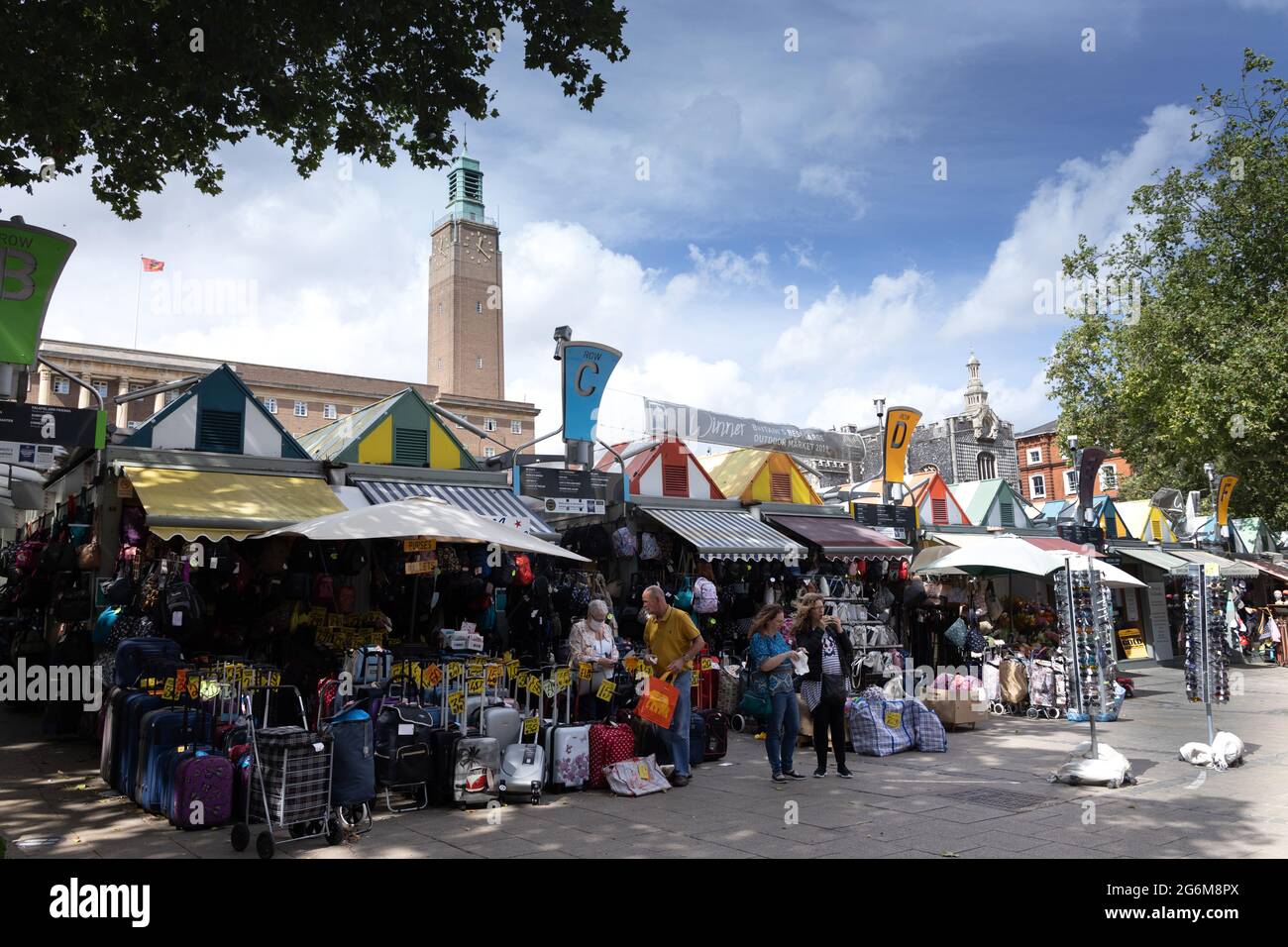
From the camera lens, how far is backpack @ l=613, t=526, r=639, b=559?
488 inches

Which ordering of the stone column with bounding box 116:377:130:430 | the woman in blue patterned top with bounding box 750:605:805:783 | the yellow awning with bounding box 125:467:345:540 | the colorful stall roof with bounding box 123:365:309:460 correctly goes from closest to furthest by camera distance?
the woman in blue patterned top with bounding box 750:605:805:783 < the yellow awning with bounding box 125:467:345:540 < the colorful stall roof with bounding box 123:365:309:460 < the stone column with bounding box 116:377:130:430

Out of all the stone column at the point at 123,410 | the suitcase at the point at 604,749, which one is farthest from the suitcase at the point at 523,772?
the stone column at the point at 123,410

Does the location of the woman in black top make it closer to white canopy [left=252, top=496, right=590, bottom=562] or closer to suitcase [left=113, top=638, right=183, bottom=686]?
white canopy [left=252, top=496, right=590, bottom=562]

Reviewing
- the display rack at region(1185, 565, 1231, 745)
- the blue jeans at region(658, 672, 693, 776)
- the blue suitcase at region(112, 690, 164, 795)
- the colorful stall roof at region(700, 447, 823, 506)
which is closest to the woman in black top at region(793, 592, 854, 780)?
the blue jeans at region(658, 672, 693, 776)

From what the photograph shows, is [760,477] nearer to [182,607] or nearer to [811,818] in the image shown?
[811,818]

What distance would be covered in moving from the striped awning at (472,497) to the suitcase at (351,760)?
184 inches

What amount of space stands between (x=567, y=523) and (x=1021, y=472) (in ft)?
180

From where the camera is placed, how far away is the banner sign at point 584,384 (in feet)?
39.6

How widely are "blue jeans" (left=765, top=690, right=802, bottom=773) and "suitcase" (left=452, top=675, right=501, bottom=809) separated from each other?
8.09 feet

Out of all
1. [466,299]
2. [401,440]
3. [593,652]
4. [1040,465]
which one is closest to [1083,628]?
[593,652]

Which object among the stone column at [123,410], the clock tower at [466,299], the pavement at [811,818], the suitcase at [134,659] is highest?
the clock tower at [466,299]

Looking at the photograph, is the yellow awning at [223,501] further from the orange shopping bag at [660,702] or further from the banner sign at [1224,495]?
the banner sign at [1224,495]

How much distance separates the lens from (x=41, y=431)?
8.51m
